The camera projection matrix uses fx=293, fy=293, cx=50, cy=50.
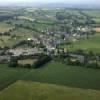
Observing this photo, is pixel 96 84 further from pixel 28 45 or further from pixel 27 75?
pixel 28 45

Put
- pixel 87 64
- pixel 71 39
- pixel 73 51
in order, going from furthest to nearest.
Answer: pixel 71 39, pixel 73 51, pixel 87 64

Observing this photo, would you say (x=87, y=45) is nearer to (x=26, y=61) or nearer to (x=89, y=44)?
(x=89, y=44)

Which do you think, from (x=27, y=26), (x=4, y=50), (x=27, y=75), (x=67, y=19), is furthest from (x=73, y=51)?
(x=67, y=19)

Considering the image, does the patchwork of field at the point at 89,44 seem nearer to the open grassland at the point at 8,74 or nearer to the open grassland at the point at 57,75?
the open grassland at the point at 57,75

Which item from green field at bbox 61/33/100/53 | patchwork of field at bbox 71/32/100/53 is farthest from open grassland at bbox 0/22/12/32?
patchwork of field at bbox 71/32/100/53

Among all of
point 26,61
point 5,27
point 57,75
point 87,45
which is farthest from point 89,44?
point 5,27

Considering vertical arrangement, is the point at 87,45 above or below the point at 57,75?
below
